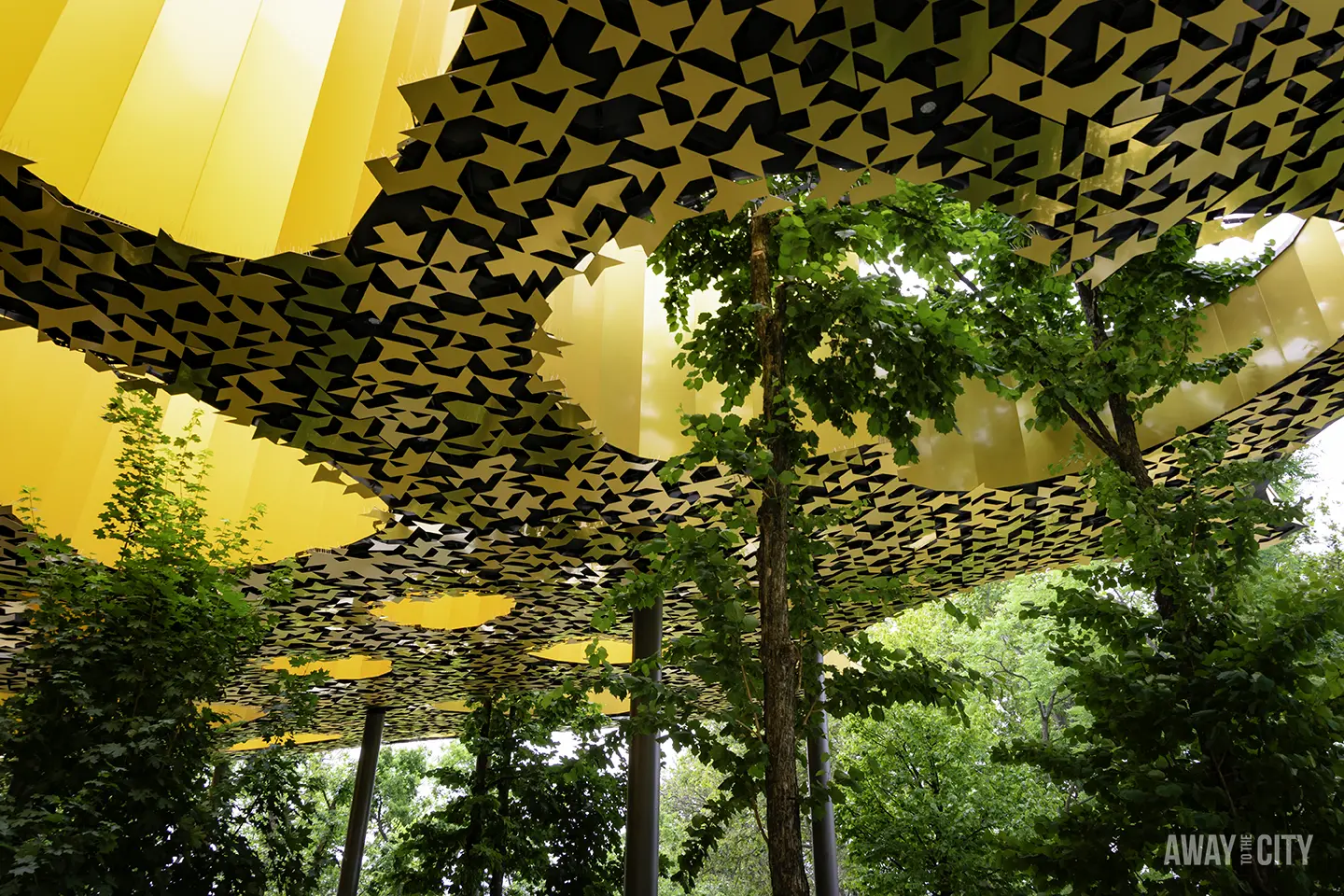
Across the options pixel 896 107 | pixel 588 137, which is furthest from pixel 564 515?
pixel 896 107

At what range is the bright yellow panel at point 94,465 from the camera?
26.9ft

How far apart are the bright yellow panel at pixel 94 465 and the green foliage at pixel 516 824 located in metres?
3.91

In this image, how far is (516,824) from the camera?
11414mm

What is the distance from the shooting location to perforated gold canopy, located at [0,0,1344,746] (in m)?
4.17

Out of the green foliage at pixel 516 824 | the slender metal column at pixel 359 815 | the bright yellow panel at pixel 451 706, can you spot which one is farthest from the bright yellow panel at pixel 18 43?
the bright yellow panel at pixel 451 706

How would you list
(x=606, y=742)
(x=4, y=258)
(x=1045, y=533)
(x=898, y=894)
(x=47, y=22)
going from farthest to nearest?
(x=1045, y=533) < (x=898, y=894) < (x=4, y=258) < (x=47, y=22) < (x=606, y=742)

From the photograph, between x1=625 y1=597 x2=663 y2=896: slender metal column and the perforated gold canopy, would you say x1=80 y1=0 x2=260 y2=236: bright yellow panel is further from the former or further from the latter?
x1=625 y1=597 x2=663 y2=896: slender metal column

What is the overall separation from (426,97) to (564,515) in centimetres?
637

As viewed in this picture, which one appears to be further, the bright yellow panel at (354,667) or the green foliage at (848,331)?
the bright yellow panel at (354,667)

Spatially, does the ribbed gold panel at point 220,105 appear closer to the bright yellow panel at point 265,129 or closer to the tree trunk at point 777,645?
the bright yellow panel at point 265,129

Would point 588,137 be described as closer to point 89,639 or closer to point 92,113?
point 92,113

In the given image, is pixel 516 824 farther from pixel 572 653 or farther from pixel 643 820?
pixel 572 653

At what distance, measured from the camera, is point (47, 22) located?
4.15 metres

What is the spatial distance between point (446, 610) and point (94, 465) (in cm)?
640
